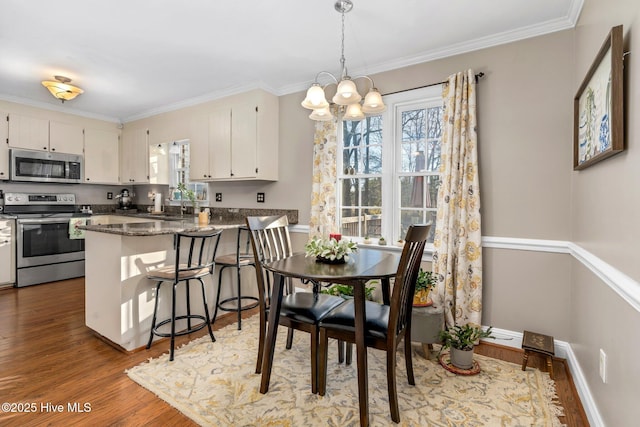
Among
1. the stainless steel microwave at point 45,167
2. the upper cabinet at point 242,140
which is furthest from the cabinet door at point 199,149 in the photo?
the stainless steel microwave at point 45,167

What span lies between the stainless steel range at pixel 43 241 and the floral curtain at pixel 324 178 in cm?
361

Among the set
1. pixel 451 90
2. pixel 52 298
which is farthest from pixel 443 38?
pixel 52 298

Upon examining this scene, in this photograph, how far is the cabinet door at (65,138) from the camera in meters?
4.65

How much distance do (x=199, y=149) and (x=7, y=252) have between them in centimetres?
267

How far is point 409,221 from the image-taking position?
10.4 ft

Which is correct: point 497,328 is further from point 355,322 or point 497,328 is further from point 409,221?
point 355,322

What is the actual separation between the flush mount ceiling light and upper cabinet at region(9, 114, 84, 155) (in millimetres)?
A: 1347

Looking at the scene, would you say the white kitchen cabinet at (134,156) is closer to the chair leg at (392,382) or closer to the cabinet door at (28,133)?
the cabinet door at (28,133)

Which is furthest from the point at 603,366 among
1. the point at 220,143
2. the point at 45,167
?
the point at 45,167

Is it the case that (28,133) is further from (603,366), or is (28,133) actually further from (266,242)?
(603,366)

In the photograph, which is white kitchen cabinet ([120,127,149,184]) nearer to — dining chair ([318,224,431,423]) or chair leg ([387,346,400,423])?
dining chair ([318,224,431,423])

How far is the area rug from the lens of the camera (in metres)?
1.76

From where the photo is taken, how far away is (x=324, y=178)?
3.43m

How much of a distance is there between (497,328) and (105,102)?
529cm
